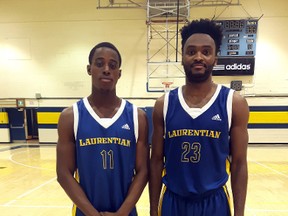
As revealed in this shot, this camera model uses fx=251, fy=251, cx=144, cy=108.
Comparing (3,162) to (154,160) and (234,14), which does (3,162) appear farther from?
(234,14)

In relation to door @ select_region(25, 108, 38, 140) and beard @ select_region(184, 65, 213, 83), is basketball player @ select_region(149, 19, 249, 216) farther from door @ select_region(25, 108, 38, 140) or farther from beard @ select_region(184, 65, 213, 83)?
door @ select_region(25, 108, 38, 140)

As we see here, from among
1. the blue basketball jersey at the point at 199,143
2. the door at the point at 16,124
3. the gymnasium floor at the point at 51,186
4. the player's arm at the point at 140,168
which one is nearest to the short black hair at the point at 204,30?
the blue basketball jersey at the point at 199,143

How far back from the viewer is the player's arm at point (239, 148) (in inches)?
52.7

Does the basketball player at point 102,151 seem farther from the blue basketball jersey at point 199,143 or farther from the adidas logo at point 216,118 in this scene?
the adidas logo at point 216,118

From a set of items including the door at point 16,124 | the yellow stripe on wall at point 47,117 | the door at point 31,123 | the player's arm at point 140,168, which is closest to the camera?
the player's arm at point 140,168

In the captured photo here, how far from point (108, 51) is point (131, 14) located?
20.7 ft

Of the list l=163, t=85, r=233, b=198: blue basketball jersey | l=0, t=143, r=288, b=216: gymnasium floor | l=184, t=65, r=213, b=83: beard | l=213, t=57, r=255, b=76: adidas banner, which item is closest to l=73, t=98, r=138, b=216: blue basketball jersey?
l=163, t=85, r=233, b=198: blue basketball jersey

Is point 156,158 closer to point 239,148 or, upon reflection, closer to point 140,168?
point 140,168

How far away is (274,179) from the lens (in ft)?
13.5

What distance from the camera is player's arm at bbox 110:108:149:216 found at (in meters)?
1.41

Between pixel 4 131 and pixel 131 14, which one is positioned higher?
pixel 131 14

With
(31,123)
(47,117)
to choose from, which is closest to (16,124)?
(31,123)

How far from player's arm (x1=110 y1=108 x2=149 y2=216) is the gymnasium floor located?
168 cm

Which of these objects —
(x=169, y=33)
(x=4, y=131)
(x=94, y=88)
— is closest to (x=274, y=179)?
(x=94, y=88)
